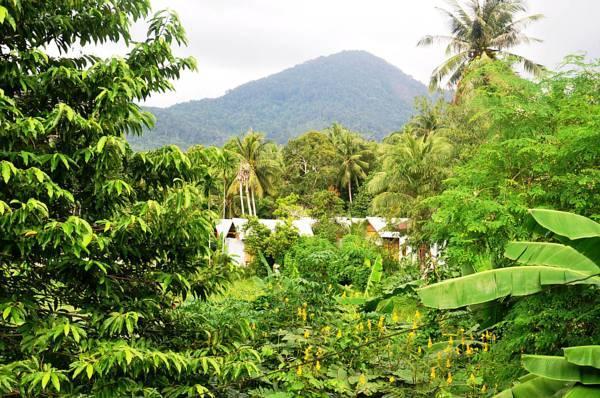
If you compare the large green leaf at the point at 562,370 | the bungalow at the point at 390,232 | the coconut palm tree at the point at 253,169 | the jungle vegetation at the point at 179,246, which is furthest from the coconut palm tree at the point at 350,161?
the large green leaf at the point at 562,370

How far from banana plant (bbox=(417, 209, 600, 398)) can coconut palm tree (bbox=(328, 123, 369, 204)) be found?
1246 inches

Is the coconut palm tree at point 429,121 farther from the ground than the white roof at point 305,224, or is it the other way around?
the coconut palm tree at point 429,121

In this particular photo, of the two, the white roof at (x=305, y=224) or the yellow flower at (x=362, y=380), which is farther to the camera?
the white roof at (x=305, y=224)

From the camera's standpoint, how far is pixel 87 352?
3.19 m

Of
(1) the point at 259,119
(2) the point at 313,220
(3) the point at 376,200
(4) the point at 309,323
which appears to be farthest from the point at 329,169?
(1) the point at 259,119

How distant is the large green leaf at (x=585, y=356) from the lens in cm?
305

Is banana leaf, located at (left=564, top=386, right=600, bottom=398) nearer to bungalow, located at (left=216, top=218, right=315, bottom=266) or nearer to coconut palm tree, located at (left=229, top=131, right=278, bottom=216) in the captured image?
bungalow, located at (left=216, top=218, right=315, bottom=266)

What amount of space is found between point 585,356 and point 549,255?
861 millimetres

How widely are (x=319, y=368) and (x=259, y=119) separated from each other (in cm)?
18958

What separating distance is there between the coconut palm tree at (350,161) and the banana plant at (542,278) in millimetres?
31652

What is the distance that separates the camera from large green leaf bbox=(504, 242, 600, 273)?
361cm

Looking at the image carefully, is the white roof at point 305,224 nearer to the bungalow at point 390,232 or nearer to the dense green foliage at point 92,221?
the bungalow at point 390,232

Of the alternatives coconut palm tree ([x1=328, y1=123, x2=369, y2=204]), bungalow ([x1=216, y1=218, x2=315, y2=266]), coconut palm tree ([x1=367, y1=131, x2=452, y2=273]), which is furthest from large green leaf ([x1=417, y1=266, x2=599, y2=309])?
coconut palm tree ([x1=328, y1=123, x2=369, y2=204])

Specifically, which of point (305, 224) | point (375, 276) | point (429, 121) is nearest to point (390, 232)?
point (305, 224)
